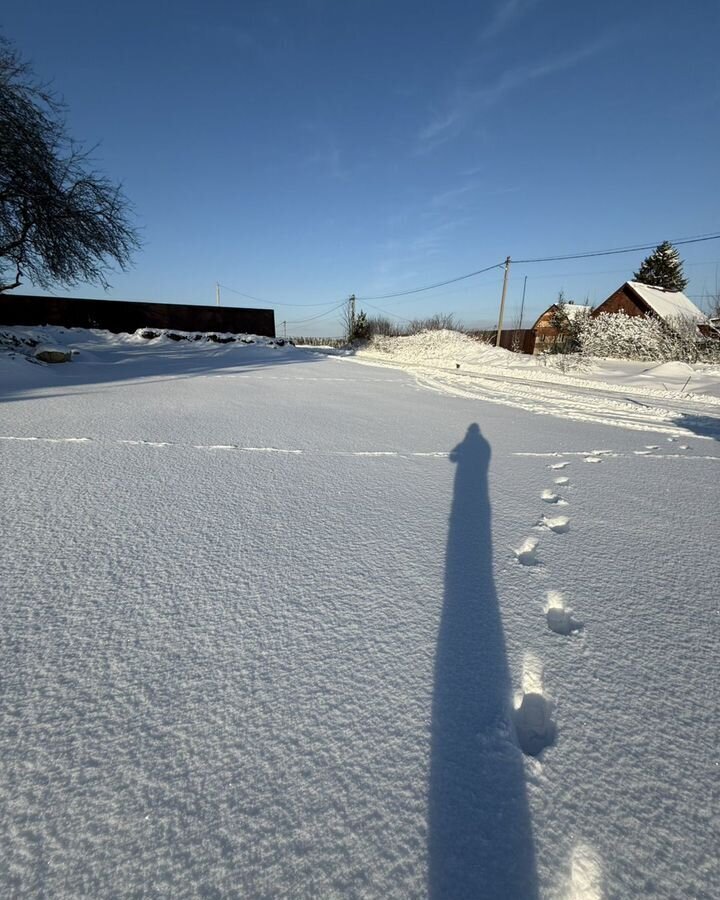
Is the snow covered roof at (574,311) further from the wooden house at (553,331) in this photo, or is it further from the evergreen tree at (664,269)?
the evergreen tree at (664,269)

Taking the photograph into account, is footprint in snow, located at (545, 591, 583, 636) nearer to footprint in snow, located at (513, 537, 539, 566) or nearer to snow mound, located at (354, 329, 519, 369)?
footprint in snow, located at (513, 537, 539, 566)

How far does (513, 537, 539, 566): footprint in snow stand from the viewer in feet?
4.92

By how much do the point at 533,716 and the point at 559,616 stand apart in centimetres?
40

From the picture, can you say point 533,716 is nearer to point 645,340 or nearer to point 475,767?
point 475,767

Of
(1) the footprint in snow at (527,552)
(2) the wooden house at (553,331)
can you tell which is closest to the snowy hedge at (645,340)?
(2) the wooden house at (553,331)

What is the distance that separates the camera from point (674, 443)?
135 inches

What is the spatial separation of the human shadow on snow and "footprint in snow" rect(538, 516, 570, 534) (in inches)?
24.7

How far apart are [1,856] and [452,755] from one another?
0.75 m

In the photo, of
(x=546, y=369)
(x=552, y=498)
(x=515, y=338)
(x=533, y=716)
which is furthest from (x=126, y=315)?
(x=533, y=716)

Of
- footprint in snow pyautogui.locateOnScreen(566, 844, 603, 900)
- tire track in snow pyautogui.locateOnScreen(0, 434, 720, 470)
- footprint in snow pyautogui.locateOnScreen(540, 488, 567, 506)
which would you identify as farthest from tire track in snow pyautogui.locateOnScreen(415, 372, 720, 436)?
footprint in snow pyautogui.locateOnScreen(566, 844, 603, 900)

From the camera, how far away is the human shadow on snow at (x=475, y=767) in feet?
2.02

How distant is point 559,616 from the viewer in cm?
121

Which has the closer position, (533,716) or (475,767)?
(475,767)

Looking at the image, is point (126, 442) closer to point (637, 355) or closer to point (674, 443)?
point (674, 443)
